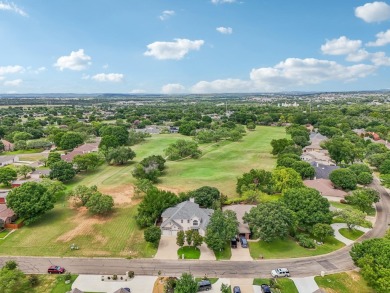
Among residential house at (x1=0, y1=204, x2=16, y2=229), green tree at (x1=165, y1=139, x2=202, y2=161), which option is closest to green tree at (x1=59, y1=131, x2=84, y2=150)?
green tree at (x1=165, y1=139, x2=202, y2=161)

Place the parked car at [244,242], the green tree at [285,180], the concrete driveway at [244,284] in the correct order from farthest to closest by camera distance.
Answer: the green tree at [285,180], the parked car at [244,242], the concrete driveway at [244,284]

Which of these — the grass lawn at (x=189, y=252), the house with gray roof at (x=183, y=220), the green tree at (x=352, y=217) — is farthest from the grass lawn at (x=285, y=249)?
the house with gray roof at (x=183, y=220)

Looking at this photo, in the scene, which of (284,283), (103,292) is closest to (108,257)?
(103,292)

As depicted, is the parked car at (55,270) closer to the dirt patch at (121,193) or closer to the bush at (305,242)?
the dirt patch at (121,193)

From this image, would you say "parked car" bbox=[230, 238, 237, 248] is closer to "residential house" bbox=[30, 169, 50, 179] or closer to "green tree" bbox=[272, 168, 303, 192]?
"green tree" bbox=[272, 168, 303, 192]

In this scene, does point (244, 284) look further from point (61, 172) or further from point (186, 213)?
point (61, 172)
